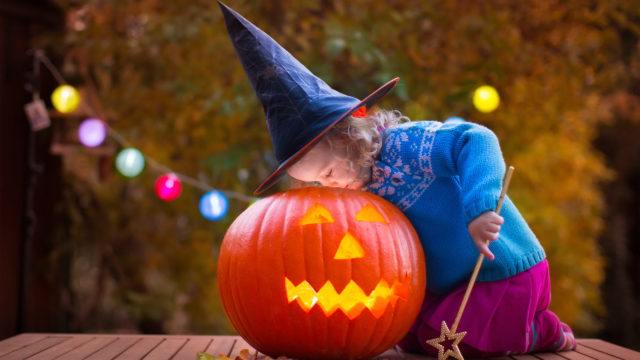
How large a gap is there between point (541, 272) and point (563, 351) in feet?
1.18

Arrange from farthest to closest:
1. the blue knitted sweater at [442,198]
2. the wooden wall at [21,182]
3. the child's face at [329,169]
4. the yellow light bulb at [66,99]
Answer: the wooden wall at [21,182] → the yellow light bulb at [66,99] → the child's face at [329,169] → the blue knitted sweater at [442,198]

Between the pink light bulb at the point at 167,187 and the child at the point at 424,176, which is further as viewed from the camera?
the pink light bulb at the point at 167,187

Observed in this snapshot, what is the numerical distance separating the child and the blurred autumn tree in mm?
1237

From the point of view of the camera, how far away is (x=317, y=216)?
2.22 m

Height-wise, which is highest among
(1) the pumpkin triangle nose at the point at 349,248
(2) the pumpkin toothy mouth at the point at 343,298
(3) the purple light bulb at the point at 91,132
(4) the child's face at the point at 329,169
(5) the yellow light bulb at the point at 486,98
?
(5) the yellow light bulb at the point at 486,98

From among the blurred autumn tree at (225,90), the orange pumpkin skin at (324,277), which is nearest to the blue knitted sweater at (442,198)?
the orange pumpkin skin at (324,277)

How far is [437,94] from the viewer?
4176 mm

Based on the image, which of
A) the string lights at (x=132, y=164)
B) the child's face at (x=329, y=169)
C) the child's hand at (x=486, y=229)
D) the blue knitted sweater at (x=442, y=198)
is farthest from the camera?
the string lights at (x=132, y=164)

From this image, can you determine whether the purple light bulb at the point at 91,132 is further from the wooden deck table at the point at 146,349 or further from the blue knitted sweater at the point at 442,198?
the blue knitted sweater at the point at 442,198

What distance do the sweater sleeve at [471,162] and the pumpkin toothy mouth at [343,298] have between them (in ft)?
1.18

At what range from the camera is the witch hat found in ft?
7.52

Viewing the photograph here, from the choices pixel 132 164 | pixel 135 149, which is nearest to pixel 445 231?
pixel 132 164

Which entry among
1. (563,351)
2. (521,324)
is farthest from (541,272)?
(563,351)

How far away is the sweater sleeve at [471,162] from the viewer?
208cm
